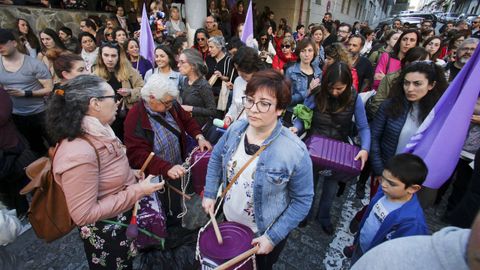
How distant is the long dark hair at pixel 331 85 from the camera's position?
2711 mm

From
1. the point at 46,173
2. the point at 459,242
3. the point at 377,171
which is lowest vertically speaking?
the point at 377,171

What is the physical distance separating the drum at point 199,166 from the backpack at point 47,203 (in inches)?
46.4

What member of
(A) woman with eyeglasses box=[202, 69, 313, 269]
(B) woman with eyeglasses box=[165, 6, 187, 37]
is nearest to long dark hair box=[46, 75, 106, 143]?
(A) woman with eyeglasses box=[202, 69, 313, 269]

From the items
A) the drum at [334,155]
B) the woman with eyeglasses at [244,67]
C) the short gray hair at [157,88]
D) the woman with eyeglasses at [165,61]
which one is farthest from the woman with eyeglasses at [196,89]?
the drum at [334,155]

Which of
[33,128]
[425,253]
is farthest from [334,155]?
[33,128]

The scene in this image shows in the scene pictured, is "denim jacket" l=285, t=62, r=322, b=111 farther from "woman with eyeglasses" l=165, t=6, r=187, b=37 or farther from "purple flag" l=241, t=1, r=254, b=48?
"woman with eyeglasses" l=165, t=6, r=187, b=37

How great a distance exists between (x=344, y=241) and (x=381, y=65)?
343 cm

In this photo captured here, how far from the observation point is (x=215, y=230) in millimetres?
1731

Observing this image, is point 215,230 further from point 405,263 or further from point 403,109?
point 403,109

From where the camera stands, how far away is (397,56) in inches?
195

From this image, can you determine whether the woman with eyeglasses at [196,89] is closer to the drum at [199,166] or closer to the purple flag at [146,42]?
the drum at [199,166]

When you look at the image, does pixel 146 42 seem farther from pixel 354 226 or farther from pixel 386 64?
pixel 354 226

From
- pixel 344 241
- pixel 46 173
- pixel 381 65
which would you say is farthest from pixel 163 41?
pixel 344 241

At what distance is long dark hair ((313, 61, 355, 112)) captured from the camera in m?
2.71
